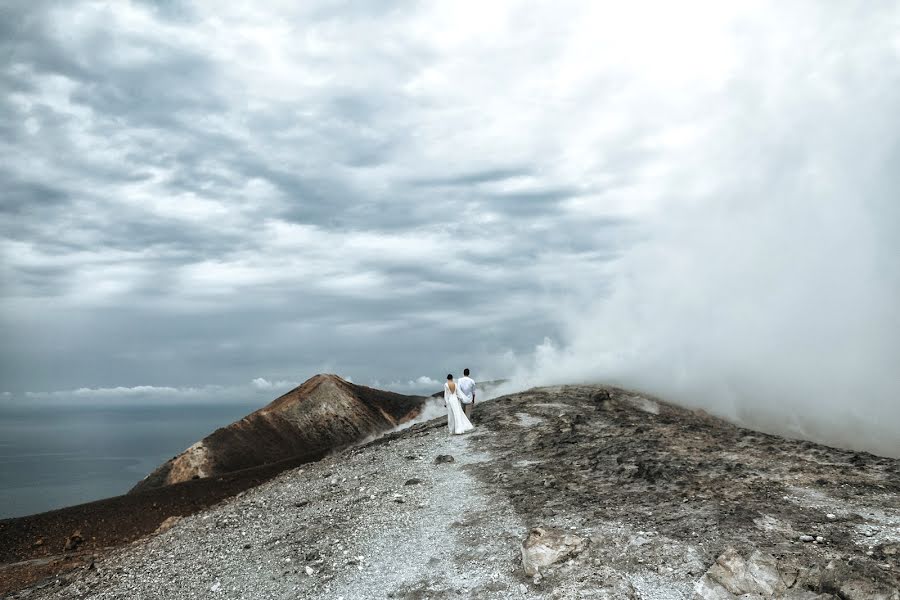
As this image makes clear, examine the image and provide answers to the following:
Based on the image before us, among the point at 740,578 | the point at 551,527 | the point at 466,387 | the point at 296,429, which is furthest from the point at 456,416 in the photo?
the point at 296,429

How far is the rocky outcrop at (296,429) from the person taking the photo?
3462 centimetres

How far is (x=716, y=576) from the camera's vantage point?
34.7 feet

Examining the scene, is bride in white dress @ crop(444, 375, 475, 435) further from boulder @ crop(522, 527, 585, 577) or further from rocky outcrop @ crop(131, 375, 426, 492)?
rocky outcrop @ crop(131, 375, 426, 492)

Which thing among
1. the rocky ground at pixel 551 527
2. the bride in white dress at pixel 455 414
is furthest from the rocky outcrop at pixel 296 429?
the rocky ground at pixel 551 527

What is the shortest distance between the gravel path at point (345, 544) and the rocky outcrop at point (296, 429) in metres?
15.7

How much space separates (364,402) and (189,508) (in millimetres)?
19472

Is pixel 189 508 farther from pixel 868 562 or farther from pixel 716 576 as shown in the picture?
pixel 868 562


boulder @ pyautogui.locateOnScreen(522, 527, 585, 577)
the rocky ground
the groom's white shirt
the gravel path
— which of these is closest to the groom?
the groom's white shirt

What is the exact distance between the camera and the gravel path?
40.8 ft

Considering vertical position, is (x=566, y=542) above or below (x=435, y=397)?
below

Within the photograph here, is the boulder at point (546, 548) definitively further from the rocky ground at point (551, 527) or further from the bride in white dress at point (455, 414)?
the bride in white dress at point (455, 414)

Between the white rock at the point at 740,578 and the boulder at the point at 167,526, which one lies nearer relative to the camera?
the white rock at the point at 740,578

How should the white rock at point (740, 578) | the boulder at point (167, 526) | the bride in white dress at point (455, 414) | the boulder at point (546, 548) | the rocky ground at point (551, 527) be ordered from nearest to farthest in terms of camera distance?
the white rock at point (740, 578)
the rocky ground at point (551, 527)
the boulder at point (546, 548)
the boulder at point (167, 526)
the bride in white dress at point (455, 414)

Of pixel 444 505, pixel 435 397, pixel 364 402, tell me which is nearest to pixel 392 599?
pixel 444 505
